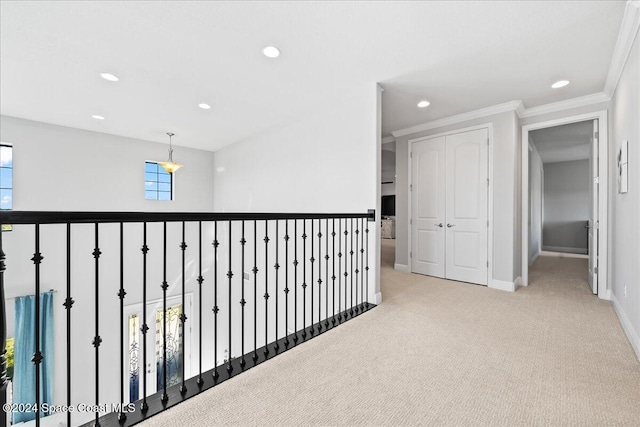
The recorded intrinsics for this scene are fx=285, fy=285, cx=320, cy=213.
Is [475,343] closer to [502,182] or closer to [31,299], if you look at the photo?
[502,182]

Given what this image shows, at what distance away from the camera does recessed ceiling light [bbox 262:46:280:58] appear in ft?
8.18

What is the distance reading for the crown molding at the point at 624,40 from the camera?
6.45 ft

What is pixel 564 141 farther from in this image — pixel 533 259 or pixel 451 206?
pixel 451 206

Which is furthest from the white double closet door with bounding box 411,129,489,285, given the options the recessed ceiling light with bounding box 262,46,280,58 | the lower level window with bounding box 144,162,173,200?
the lower level window with bounding box 144,162,173,200

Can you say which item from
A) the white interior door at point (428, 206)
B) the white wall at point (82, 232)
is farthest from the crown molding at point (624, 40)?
the white wall at point (82, 232)

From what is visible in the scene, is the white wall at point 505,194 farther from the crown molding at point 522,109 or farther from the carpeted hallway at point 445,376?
the carpeted hallway at point 445,376

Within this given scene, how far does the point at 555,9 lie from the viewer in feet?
6.55

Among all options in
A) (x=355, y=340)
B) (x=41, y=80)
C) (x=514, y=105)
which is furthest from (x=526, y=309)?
(x=41, y=80)

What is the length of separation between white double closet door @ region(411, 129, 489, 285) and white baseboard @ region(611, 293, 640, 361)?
4.22 ft

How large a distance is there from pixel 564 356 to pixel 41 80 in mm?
5463

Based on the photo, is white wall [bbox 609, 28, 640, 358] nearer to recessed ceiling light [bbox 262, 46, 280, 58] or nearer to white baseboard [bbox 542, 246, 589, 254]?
recessed ceiling light [bbox 262, 46, 280, 58]

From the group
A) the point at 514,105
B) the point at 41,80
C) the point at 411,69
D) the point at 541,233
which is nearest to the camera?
the point at 411,69

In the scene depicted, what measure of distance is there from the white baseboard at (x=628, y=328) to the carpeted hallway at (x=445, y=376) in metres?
0.05

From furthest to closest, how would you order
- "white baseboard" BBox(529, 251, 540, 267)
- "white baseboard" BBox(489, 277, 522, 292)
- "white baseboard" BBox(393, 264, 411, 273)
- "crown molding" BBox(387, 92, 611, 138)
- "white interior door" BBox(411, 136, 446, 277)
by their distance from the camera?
"white baseboard" BBox(529, 251, 540, 267) < "white baseboard" BBox(393, 264, 411, 273) < "white interior door" BBox(411, 136, 446, 277) < "white baseboard" BBox(489, 277, 522, 292) < "crown molding" BBox(387, 92, 611, 138)
